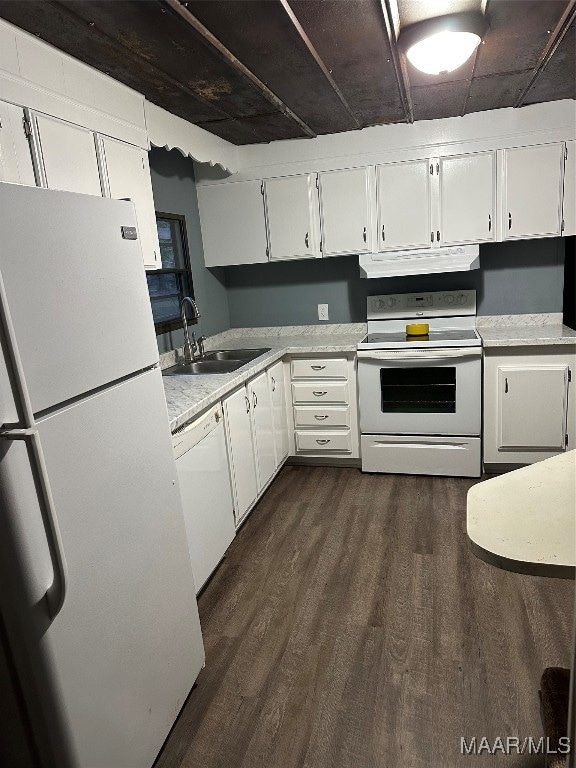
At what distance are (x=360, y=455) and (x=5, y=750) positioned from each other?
2689 mm

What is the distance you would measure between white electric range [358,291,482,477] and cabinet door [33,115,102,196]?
1.93 meters

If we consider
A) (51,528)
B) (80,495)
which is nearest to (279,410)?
(80,495)

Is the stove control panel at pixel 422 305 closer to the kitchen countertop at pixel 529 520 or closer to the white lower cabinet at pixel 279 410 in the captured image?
the white lower cabinet at pixel 279 410

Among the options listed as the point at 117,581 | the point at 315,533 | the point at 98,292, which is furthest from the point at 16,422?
the point at 315,533

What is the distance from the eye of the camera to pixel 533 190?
321cm

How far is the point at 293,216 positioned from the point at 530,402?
78.9 inches

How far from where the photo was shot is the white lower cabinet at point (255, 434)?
2742mm

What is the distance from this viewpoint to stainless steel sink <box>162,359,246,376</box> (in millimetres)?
3148

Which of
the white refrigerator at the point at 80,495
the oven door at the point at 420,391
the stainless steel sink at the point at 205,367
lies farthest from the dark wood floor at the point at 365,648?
the stainless steel sink at the point at 205,367

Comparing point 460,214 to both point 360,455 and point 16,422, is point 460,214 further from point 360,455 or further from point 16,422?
point 16,422

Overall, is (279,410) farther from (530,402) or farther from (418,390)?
(530,402)

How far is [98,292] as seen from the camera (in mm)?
1347
